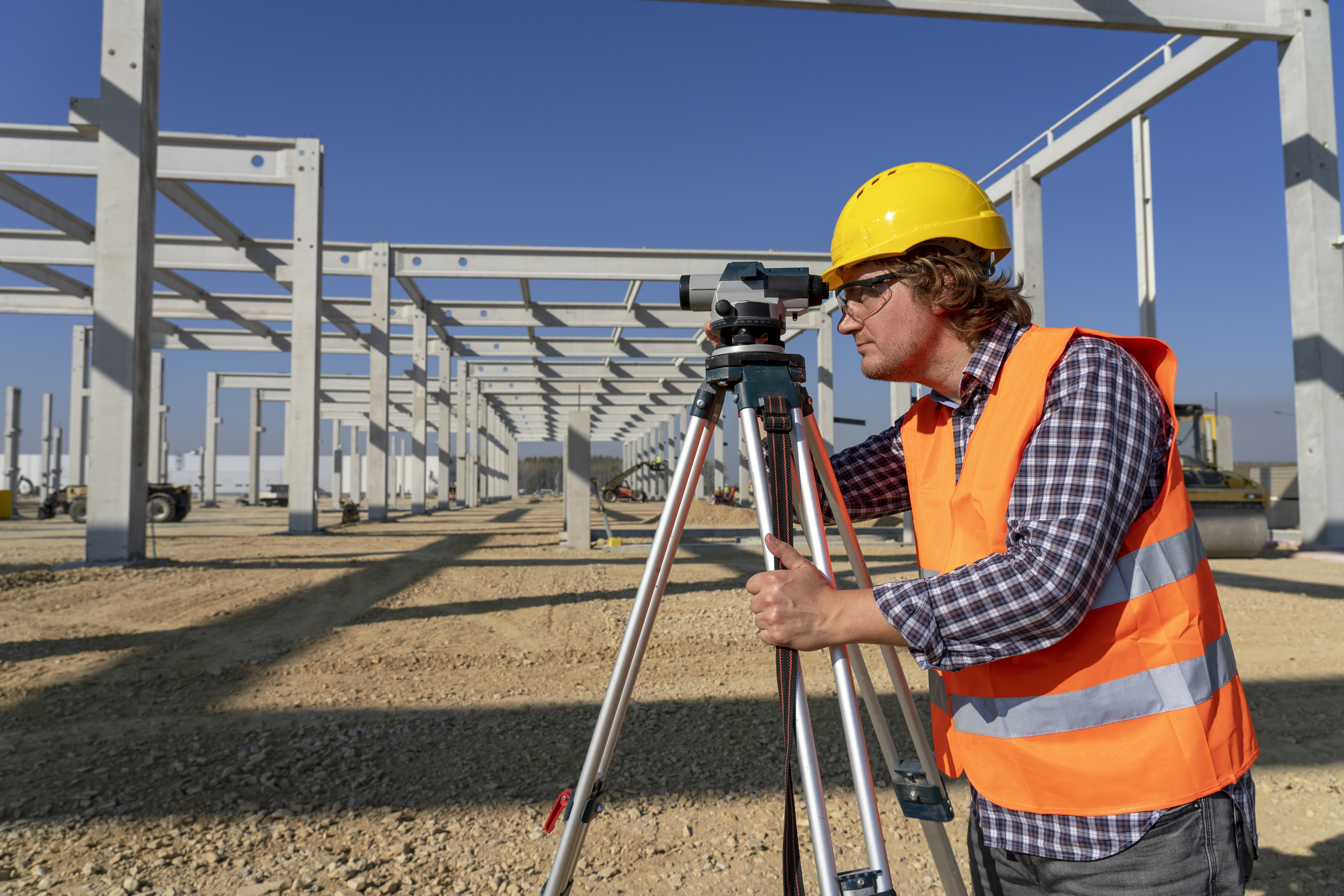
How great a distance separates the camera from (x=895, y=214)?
1.26m

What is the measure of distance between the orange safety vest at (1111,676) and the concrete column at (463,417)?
26772 mm

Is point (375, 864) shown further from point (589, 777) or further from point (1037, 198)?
point (1037, 198)

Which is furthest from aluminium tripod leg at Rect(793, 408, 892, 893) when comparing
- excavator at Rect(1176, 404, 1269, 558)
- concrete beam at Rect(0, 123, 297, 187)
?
concrete beam at Rect(0, 123, 297, 187)

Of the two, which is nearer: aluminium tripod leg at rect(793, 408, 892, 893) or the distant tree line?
aluminium tripod leg at rect(793, 408, 892, 893)

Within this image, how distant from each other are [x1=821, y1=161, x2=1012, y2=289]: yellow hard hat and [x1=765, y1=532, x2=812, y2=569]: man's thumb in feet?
1.64

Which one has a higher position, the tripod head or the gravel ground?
the tripod head

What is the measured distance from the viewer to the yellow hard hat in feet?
4.08

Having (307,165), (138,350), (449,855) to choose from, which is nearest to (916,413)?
(449,855)

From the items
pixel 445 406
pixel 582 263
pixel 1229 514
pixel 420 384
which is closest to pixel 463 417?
pixel 445 406

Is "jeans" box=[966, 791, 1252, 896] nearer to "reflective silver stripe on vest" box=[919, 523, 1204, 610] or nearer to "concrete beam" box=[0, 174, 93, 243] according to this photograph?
"reflective silver stripe on vest" box=[919, 523, 1204, 610]

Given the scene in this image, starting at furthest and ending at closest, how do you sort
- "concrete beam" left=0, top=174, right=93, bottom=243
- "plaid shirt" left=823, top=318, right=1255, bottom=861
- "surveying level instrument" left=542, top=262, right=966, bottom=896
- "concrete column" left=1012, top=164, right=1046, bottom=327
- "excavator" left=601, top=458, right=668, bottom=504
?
"excavator" left=601, top=458, right=668, bottom=504, "concrete beam" left=0, top=174, right=93, bottom=243, "concrete column" left=1012, top=164, right=1046, bottom=327, "surveying level instrument" left=542, top=262, right=966, bottom=896, "plaid shirt" left=823, top=318, right=1255, bottom=861

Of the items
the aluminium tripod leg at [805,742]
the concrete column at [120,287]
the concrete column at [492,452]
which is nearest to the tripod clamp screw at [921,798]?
the aluminium tripod leg at [805,742]

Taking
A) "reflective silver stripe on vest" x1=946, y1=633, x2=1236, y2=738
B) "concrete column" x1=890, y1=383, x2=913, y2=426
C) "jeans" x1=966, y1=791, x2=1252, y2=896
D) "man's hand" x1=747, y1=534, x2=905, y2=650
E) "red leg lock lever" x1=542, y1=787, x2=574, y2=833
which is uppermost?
"concrete column" x1=890, y1=383, x2=913, y2=426

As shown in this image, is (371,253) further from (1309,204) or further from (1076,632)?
(1076,632)
